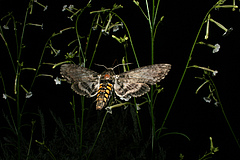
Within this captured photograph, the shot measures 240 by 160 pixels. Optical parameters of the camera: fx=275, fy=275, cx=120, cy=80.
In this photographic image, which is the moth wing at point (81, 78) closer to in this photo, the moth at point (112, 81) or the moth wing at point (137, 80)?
the moth at point (112, 81)

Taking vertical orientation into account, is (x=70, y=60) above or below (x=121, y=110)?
above

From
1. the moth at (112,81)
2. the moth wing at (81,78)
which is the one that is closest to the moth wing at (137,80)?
the moth at (112,81)

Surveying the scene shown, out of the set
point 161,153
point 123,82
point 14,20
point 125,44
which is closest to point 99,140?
point 161,153

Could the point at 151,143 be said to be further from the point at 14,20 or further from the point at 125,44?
the point at 14,20

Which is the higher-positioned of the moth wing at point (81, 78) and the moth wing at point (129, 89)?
the moth wing at point (81, 78)

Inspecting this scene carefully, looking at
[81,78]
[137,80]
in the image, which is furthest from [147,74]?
[81,78]
